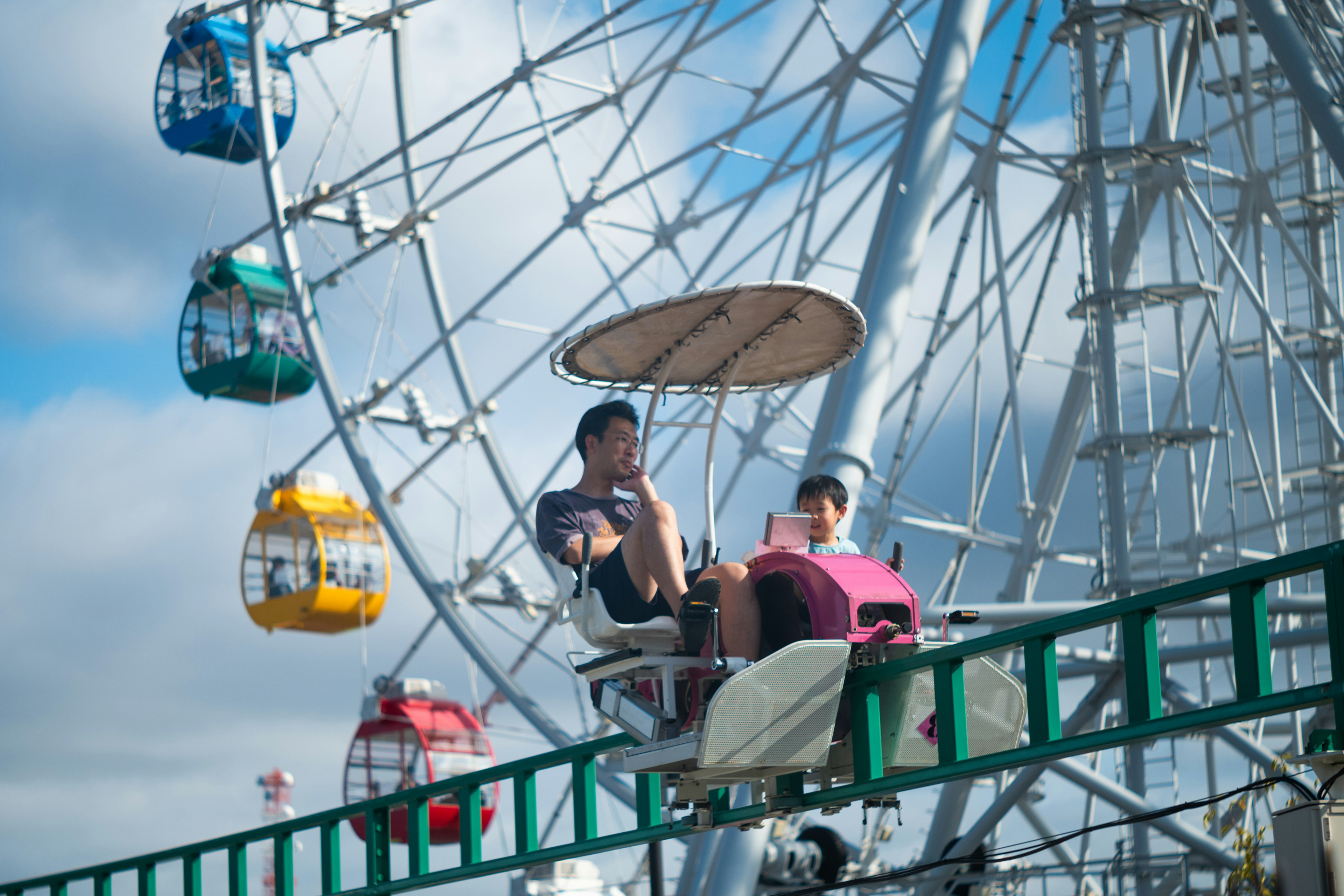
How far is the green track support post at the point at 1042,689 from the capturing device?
6.47 metres

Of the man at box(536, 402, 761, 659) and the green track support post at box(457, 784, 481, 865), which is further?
the green track support post at box(457, 784, 481, 865)

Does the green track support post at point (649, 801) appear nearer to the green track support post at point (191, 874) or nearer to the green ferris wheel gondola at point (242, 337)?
the green track support post at point (191, 874)

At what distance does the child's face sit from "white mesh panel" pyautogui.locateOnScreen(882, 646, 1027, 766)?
2.49ft

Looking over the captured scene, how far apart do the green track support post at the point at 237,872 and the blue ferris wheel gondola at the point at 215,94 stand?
52.5ft

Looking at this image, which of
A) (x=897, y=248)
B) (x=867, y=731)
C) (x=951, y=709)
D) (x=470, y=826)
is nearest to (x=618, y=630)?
(x=867, y=731)

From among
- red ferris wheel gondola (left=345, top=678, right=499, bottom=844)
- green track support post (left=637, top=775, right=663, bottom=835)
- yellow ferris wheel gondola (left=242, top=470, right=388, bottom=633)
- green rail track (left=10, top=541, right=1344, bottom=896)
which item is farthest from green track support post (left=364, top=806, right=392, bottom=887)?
red ferris wheel gondola (left=345, top=678, right=499, bottom=844)

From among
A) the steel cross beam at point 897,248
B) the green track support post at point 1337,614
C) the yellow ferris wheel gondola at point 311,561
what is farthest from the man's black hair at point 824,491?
the yellow ferris wheel gondola at point 311,561

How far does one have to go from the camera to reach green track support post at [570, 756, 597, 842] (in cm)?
891

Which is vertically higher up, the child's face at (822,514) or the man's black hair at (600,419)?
the man's black hair at (600,419)

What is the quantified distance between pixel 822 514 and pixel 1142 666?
1.66 metres

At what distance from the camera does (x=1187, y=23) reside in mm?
18188

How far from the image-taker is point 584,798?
891 centimetres

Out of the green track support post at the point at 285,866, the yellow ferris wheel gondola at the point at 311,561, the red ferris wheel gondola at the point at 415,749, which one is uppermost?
the yellow ferris wheel gondola at the point at 311,561

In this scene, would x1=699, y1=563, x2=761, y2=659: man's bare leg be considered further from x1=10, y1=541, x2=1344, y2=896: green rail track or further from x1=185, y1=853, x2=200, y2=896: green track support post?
x1=185, y1=853, x2=200, y2=896: green track support post
